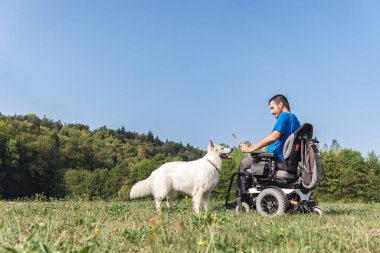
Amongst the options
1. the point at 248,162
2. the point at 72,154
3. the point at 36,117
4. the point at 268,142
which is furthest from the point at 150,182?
the point at 36,117

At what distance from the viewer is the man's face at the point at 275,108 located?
8336 mm

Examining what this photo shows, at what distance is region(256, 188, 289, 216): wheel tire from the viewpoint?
7543 mm

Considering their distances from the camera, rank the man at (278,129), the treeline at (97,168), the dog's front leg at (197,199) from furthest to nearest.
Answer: the treeline at (97,168), the dog's front leg at (197,199), the man at (278,129)

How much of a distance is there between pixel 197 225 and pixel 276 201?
12.6 ft

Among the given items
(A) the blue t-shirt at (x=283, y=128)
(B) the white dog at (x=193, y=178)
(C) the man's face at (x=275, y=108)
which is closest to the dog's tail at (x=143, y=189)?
(B) the white dog at (x=193, y=178)

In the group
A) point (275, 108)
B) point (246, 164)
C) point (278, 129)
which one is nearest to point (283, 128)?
point (278, 129)

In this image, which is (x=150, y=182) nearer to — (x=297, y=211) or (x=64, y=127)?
(x=297, y=211)

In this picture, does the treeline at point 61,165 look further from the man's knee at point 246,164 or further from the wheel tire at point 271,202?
the wheel tire at point 271,202

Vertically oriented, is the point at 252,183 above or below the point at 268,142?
below

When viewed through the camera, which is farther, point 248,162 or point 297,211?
point 248,162

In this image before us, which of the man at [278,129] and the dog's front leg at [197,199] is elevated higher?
the man at [278,129]

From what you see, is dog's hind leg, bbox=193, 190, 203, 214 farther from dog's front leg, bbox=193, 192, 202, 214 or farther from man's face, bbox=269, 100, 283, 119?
man's face, bbox=269, 100, 283, 119

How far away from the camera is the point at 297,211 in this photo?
7.99 metres

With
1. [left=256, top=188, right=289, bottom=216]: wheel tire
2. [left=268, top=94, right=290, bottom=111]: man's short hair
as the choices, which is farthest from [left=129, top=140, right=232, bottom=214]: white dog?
[left=268, top=94, right=290, bottom=111]: man's short hair
